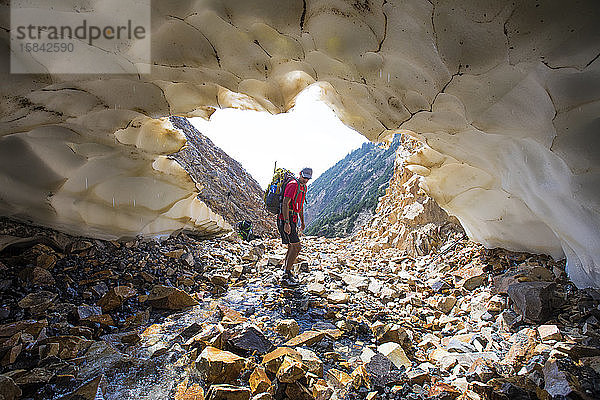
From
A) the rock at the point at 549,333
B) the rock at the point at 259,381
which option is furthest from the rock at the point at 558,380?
the rock at the point at 259,381

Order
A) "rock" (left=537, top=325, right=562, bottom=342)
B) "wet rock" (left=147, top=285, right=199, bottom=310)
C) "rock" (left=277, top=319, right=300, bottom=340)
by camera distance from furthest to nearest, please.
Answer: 1. "wet rock" (left=147, top=285, right=199, bottom=310)
2. "rock" (left=277, top=319, right=300, bottom=340)
3. "rock" (left=537, top=325, right=562, bottom=342)

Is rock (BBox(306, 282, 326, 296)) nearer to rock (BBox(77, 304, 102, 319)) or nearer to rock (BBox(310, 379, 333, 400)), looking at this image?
rock (BBox(310, 379, 333, 400))

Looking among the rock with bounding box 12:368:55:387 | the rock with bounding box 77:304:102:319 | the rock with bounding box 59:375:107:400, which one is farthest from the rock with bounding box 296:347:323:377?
the rock with bounding box 77:304:102:319

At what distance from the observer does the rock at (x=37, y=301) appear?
8.89 ft

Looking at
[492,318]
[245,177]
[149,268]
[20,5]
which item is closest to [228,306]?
[149,268]

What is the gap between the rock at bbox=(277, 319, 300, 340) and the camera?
265cm

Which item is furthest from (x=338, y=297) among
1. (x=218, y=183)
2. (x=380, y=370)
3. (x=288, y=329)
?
(x=218, y=183)

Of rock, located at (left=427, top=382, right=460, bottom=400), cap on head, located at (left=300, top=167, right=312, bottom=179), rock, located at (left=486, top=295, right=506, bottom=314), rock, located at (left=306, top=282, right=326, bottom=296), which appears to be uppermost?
cap on head, located at (left=300, top=167, right=312, bottom=179)

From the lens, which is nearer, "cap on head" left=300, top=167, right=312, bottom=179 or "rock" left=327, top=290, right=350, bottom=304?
"rock" left=327, top=290, right=350, bottom=304

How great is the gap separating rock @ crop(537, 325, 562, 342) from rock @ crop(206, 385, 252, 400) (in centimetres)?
209

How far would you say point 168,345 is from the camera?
2.45 m

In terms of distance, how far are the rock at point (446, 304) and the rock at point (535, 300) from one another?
0.70m

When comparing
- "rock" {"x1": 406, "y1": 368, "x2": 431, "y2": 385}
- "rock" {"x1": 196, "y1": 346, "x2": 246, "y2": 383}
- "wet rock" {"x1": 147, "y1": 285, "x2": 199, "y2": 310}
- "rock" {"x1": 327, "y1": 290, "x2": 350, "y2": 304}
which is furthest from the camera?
"rock" {"x1": 327, "y1": 290, "x2": 350, "y2": 304}

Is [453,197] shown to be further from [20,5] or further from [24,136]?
[24,136]
